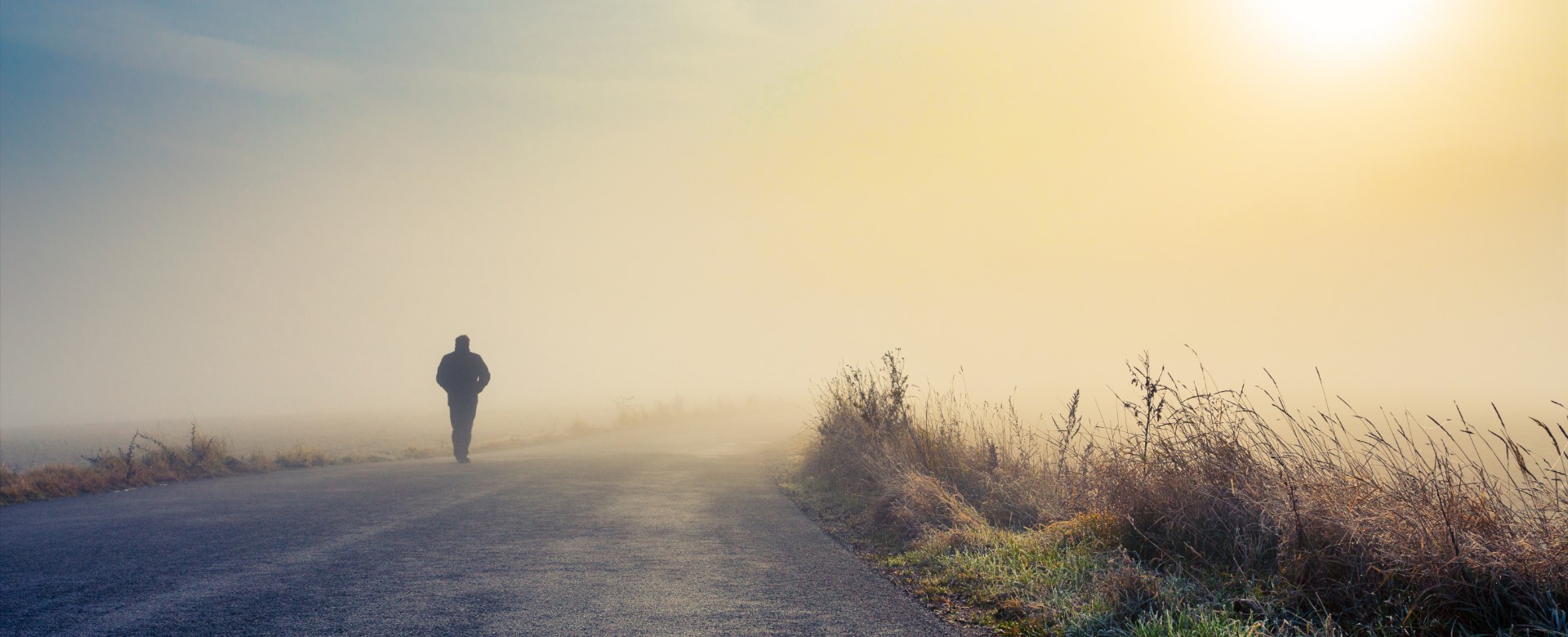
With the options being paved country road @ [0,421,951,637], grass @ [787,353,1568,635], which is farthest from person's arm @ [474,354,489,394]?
grass @ [787,353,1568,635]

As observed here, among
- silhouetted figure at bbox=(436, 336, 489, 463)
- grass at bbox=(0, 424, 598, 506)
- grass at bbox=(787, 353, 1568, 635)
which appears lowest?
grass at bbox=(787, 353, 1568, 635)

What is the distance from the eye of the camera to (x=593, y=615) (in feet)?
16.0

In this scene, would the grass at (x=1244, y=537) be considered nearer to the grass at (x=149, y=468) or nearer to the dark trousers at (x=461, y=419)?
the grass at (x=149, y=468)

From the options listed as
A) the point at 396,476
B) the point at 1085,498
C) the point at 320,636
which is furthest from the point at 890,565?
the point at 396,476

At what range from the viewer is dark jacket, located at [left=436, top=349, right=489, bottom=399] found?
17312 mm

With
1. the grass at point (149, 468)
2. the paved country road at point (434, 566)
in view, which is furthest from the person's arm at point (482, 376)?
the paved country road at point (434, 566)

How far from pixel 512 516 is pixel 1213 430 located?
6757mm

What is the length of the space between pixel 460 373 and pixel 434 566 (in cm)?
1196

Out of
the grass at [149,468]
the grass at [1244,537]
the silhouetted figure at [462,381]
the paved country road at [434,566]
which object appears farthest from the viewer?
the silhouetted figure at [462,381]

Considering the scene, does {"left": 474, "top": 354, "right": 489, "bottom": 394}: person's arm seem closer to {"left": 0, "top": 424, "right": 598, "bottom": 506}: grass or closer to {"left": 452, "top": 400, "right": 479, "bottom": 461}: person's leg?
{"left": 452, "top": 400, "right": 479, "bottom": 461}: person's leg

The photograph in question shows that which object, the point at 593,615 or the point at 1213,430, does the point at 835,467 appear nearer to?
the point at 1213,430

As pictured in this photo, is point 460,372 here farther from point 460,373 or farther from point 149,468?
point 149,468

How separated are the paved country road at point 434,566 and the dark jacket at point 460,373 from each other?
598cm

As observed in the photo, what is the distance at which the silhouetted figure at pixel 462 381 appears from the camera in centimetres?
1708
